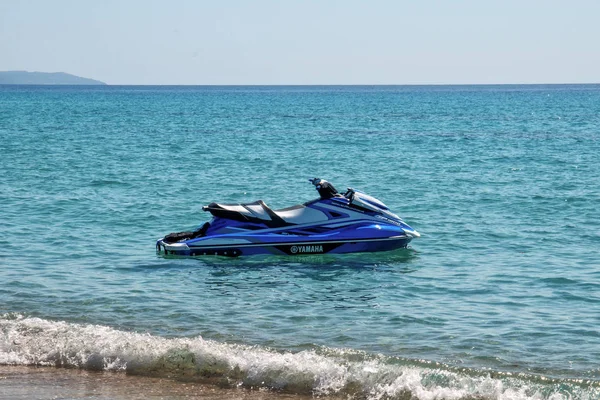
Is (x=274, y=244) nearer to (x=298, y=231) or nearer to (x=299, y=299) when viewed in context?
(x=298, y=231)

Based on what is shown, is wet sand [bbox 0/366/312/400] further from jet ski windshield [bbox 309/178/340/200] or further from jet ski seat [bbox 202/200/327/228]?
jet ski windshield [bbox 309/178/340/200]

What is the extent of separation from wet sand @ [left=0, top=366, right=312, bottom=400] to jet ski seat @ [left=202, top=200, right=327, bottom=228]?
6436 mm

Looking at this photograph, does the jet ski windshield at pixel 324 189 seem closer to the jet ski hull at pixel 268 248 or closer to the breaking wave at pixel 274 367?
the jet ski hull at pixel 268 248

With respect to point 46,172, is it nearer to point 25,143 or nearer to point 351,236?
point 25,143

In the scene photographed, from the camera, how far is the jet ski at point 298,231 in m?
16.1

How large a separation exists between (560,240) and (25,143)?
32357mm

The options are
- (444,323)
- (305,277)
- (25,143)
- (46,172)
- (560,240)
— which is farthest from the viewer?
(25,143)

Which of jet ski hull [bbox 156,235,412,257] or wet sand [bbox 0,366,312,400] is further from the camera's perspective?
jet ski hull [bbox 156,235,412,257]

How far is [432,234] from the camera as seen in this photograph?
18703mm

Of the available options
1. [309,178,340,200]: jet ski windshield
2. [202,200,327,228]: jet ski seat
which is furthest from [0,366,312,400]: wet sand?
[309,178,340,200]: jet ski windshield

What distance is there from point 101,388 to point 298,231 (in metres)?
7.16

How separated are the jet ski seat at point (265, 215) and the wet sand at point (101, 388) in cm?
644

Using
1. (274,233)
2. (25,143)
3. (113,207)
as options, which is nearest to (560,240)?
(274,233)

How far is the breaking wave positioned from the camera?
930cm
